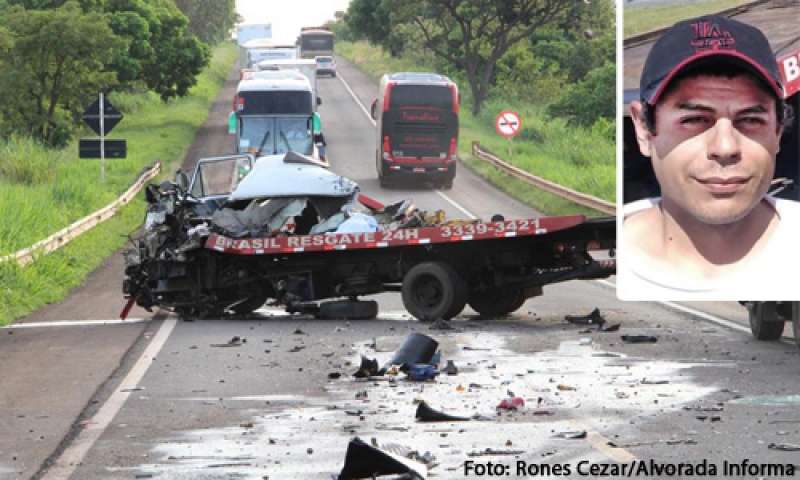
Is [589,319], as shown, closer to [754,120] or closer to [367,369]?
[367,369]

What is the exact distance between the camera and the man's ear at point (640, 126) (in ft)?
22.2

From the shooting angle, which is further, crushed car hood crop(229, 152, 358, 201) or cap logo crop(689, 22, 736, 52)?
crushed car hood crop(229, 152, 358, 201)

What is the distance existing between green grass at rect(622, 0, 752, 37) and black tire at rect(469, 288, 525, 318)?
522 inches

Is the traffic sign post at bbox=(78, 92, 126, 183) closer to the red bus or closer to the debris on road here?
the red bus

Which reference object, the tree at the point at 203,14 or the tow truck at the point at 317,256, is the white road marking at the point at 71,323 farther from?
the tree at the point at 203,14

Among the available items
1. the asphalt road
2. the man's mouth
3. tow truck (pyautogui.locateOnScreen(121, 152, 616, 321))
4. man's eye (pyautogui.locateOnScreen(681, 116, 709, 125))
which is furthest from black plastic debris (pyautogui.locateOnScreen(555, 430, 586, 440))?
tow truck (pyautogui.locateOnScreen(121, 152, 616, 321))

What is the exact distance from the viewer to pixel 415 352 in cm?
1515

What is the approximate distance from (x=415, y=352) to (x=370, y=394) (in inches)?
68.5

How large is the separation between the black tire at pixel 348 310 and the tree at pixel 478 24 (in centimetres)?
5164

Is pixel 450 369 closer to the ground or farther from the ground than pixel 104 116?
closer to the ground

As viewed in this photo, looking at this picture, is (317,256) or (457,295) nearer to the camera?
(457,295)

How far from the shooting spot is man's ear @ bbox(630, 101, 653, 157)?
6762mm

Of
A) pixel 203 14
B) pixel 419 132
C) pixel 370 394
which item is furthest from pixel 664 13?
pixel 203 14

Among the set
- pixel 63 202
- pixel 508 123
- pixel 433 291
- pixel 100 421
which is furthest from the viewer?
pixel 508 123
